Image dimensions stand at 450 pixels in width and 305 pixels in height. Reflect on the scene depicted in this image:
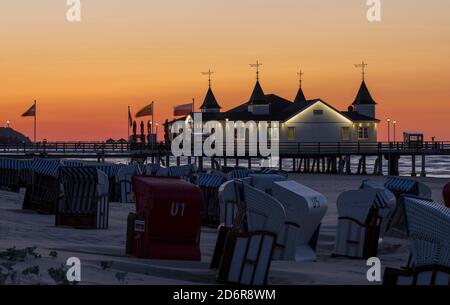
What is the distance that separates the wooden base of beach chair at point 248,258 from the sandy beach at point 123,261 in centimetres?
40

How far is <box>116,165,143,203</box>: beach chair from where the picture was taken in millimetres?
28219

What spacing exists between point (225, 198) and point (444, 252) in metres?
6.90

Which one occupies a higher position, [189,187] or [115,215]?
[189,187]

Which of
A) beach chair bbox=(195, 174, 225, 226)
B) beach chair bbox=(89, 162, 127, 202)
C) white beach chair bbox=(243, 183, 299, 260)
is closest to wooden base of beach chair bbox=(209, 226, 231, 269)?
white beach chair bbox=(243, 183, 299, 260)

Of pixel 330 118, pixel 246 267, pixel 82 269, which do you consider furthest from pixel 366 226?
pixel 330 118

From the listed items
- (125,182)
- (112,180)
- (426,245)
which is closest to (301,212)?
(426,245)

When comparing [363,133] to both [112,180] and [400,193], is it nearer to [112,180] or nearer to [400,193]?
[112,180]

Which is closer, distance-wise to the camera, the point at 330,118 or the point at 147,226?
the point at 147,226

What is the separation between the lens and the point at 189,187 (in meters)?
11.9

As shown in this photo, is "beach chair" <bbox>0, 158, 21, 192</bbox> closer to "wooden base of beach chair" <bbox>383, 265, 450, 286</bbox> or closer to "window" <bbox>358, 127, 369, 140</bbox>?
"wooden base of beach chair" <bbox>383, 265, 450, 286</bbox>

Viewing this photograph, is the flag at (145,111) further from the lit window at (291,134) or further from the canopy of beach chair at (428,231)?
the canopy of beach chair at (428,231)
